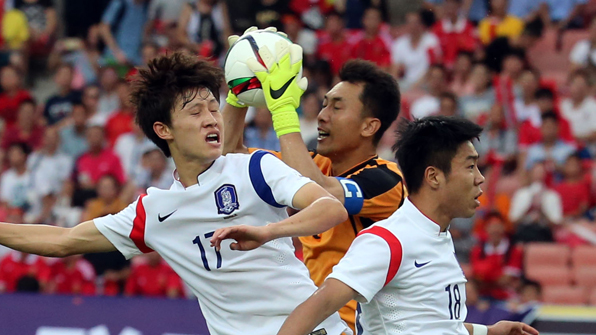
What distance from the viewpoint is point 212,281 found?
13.3ft

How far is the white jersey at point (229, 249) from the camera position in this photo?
155 inches

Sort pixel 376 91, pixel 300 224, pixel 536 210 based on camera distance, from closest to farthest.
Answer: pixel 300 224 → pixel 376 91 → pixel 536 210

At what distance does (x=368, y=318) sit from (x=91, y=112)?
9.26 metres

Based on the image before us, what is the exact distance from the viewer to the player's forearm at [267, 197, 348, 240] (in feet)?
11.3

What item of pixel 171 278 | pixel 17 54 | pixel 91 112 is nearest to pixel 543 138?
pixel 171 278

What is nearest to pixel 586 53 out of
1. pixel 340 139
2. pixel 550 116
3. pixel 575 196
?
pixel 550 116

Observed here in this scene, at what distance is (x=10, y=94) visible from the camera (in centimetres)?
1330

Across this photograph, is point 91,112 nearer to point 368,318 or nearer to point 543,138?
point 543,138

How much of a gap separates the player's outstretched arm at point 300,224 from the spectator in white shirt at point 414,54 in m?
8.35

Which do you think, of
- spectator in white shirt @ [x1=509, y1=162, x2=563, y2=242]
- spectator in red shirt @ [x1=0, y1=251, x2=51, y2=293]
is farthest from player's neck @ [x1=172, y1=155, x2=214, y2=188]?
spectator in red shirt @ [x1=0, y1=251, x2=51, y2=293]

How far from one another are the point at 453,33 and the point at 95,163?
5.08 metres

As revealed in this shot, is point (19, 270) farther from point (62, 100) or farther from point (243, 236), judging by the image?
point (243, 236)

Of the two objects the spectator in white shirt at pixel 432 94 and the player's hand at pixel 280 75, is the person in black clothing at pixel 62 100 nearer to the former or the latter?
the spectator in white shirt at pixel 432 94

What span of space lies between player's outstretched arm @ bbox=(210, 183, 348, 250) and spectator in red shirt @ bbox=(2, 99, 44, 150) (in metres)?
9.64
